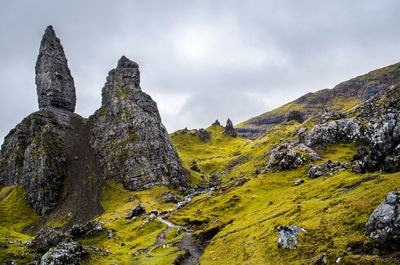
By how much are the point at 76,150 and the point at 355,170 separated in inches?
8390

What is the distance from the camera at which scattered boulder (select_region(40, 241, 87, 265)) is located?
28.2 m

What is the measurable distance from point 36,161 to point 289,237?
640ft

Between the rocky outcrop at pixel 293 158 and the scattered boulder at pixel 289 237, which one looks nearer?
the scattered boulder at pixel 289 237

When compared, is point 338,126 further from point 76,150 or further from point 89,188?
point 76,150

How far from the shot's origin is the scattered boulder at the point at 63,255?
28.2 metres

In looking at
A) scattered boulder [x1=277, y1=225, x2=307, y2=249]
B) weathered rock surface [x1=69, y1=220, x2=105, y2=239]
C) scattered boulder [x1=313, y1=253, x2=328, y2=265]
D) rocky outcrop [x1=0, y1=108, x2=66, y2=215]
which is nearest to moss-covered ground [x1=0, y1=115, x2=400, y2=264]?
scattered boulder [x1=313, y1=253, x2=328, y2=265]

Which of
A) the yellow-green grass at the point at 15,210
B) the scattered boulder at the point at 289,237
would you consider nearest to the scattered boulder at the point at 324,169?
the scattered boulder at the point at 289,237

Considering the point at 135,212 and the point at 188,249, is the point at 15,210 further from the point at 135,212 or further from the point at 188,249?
the point at 188,249

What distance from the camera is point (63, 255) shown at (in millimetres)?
29328

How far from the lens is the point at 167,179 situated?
175 metres

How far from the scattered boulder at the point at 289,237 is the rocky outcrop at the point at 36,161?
165145 mm

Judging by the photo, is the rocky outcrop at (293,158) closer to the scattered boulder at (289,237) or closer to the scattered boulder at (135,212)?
the scattered boulder at (289,237)

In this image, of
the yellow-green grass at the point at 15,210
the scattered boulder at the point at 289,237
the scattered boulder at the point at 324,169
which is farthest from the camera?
the yellow-green grass at the point at 15,210

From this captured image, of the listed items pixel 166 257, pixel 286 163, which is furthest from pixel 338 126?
pixel 166 257
